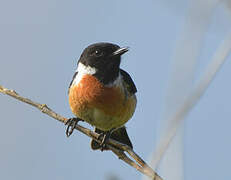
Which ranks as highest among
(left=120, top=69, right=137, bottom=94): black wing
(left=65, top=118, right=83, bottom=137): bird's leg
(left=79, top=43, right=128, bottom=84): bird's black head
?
(left=79, top=43, right=128, bottom=84): bird's black head

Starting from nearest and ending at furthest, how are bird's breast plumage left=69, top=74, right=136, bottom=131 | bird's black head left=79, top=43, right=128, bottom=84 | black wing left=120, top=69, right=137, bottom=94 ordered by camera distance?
1. bird's breast plumage left=69, top=74, right=136, bottom=131
2. bird's black head left=79, top=43, right=128, bottom=84
3. black wing left=120, top=69, right=137, bottom=94

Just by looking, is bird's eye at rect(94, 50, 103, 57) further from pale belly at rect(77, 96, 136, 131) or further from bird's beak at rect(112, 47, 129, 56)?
pale belly at rect(77, 96, 136, 131)

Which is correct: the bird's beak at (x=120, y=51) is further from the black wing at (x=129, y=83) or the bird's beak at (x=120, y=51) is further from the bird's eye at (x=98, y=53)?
the black wing at (x=129, y=83)

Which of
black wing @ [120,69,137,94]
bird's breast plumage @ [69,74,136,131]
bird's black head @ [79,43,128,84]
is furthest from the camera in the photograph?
black wing @ [120,69,137,94]

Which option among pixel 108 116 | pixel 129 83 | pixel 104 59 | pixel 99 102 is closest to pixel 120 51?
pixel 104 59

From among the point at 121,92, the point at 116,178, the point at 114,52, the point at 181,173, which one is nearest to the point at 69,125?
the point at 121,92

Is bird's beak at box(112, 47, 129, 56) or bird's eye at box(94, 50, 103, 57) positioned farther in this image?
bird's eye at box(94, 50, 103, 57)

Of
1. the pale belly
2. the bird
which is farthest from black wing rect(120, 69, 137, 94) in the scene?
the pale belly

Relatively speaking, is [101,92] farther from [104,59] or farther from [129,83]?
[129,83]

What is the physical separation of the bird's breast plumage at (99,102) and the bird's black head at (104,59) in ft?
0.39

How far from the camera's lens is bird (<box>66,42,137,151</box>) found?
4766 millimetres

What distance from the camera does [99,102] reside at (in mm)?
4746

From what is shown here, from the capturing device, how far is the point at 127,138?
5586 millimetres

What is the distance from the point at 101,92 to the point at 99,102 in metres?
0.13
